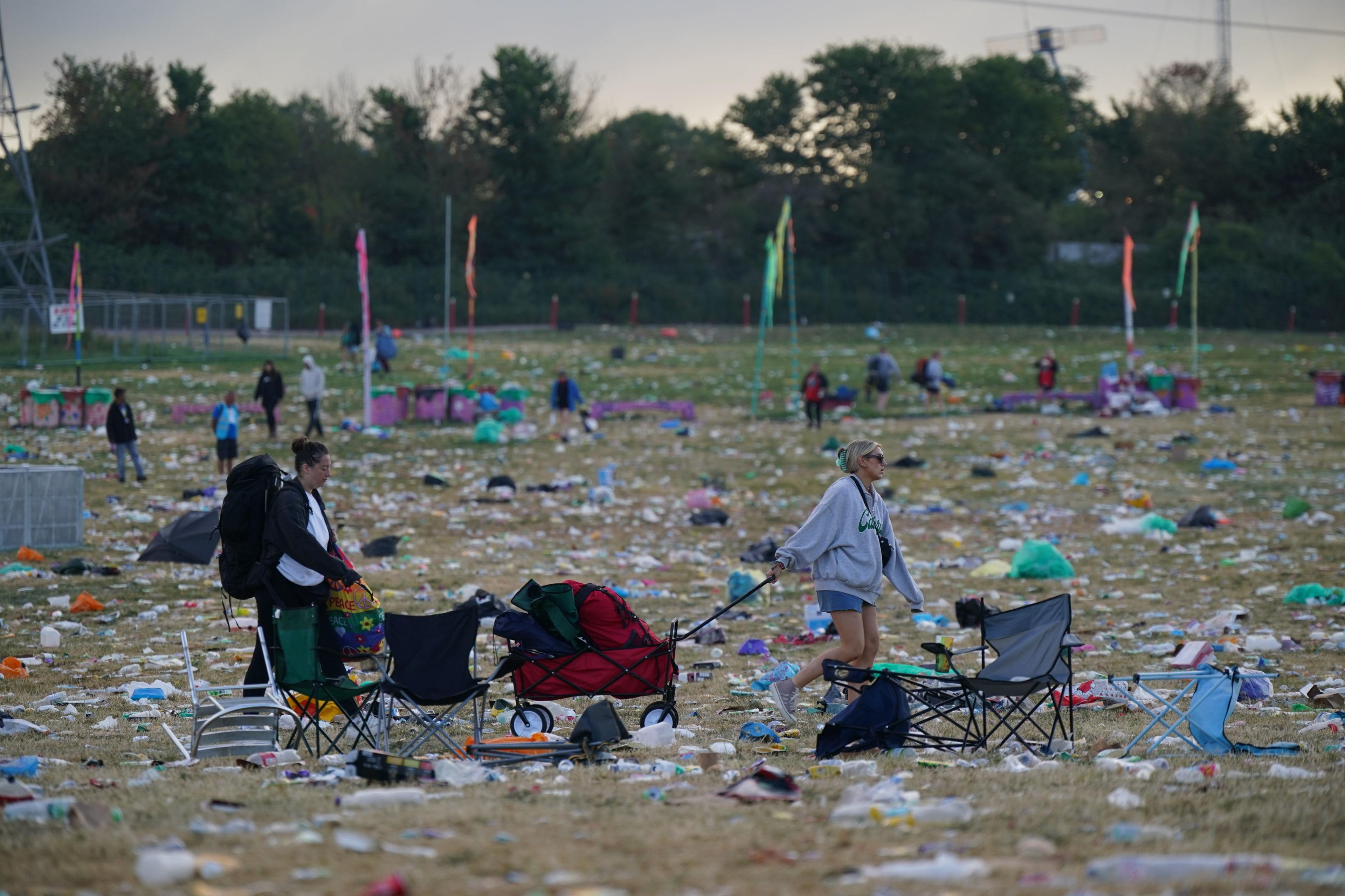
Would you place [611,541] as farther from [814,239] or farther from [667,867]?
[814,239]

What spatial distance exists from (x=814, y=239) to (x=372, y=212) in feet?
52.7

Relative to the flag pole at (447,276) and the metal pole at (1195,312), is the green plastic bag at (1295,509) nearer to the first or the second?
the metal pole at (1195,312)

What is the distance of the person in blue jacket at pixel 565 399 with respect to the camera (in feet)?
66.6

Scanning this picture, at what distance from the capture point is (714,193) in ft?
181

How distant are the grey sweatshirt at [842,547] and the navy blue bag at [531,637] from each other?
43.6 inches

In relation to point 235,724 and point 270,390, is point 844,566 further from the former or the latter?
point 270,390

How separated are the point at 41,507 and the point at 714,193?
148 feet

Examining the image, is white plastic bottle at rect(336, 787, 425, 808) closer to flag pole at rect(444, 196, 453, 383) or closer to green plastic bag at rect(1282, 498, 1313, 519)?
green plastic bag at rect(1282, 498, 1313, 519)

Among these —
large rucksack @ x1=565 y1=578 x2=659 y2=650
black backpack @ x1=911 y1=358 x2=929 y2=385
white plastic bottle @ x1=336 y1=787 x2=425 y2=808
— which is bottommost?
white plastic bottle @ x1=336 y1=787 x2=425 y2=808

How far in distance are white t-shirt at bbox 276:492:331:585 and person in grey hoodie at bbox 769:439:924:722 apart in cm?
206

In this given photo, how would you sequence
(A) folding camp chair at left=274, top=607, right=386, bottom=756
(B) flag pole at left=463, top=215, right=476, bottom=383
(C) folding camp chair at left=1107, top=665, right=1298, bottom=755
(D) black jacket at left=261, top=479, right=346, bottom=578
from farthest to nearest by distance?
(B) flag pole at left=463, top=215, right=476, bottom=383, (D) black jacket at left=261, top=479, right=346, bottom=578, (A) folding camp chair at left=274, top=607, right=386, bottom=756, (C) folding camp chair at left=1107, top=665, right=1298, bottom=755

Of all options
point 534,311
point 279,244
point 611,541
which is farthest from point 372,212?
point 611,541

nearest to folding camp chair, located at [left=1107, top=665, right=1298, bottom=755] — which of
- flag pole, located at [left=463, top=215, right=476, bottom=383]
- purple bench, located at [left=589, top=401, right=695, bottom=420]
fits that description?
purple bench, located at [left=589, top=401, right=695, bottom=420]

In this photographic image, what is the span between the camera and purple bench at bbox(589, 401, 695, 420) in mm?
23000
